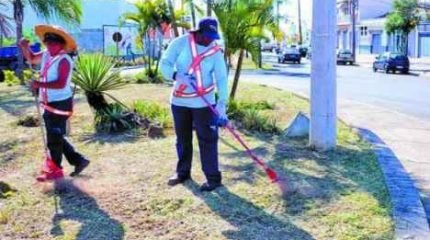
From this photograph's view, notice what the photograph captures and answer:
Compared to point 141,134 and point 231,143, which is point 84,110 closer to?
point 141,134

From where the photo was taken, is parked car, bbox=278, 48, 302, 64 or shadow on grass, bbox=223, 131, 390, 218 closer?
shadow on grass, bbox=223, 131, 390, 218

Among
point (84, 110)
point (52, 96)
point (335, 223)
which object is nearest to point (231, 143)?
point (52, 96)

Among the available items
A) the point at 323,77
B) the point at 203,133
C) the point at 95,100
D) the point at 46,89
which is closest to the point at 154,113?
the point at 95,100

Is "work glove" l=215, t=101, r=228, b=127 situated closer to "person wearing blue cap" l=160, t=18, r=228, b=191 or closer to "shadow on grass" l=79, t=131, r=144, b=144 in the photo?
"person wearing blue cap" l=160, t=18, r=228, b=191

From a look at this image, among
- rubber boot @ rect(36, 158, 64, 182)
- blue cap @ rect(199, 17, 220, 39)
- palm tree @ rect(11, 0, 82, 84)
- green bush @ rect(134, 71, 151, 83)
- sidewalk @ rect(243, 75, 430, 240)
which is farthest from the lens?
green bush @ rect(134, 71, 151, 83)

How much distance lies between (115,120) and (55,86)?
3618 millimetres

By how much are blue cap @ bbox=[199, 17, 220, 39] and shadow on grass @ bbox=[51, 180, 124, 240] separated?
1715mm

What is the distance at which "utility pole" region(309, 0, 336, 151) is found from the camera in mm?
7711

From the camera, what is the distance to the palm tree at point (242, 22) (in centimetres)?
1112

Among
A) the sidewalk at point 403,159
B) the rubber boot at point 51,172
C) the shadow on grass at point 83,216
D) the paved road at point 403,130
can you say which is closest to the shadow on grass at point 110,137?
the rubber boot at point 51,172

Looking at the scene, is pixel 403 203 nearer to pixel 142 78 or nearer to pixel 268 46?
pixel 142 78

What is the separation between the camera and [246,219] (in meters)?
5.09

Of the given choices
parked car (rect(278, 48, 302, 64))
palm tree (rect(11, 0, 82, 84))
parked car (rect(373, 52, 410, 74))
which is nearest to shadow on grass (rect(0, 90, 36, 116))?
palm tree (rect(11, 0, 82, 84))

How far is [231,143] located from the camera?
27.2 ft
